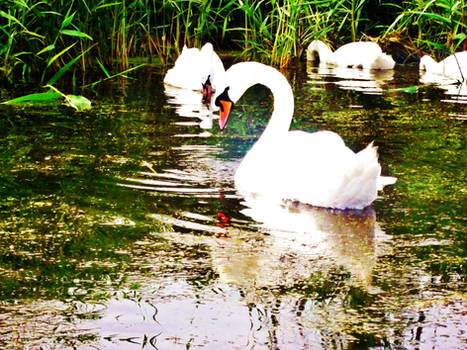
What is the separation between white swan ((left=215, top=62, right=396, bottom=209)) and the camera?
16.9ft

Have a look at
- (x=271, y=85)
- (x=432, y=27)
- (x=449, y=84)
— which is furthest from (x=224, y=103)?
(x=432, y=27)

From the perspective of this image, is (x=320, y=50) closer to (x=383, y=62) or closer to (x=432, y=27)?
(x=383, y=62)

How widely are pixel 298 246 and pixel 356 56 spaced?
833 centimetres

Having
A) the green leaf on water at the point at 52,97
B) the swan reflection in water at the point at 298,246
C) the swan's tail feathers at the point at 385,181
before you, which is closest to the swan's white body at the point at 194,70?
the green leaf on water at the point at 52,97

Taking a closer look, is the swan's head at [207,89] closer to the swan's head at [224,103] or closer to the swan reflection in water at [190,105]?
the swan reflection in water at [190,105]

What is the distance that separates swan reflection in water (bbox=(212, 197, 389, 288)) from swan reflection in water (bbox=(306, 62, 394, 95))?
5248 millimetres

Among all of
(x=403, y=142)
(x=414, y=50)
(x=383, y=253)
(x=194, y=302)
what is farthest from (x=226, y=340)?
(x=414, y=50)

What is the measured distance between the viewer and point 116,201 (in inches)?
206

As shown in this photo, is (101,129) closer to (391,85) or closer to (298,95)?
(298,95)

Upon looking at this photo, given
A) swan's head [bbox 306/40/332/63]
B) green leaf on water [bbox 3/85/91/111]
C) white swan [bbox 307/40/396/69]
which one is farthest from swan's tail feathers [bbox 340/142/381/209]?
swan's head [bbox 306/40/332/63]

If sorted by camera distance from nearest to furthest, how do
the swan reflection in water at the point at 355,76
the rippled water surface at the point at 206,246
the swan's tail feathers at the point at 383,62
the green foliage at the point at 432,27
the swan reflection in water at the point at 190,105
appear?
the rippled water surface at the point at 206,246 < the swan reflection in water at the point at 190,105 < the swan reflection in water at the point at 355,76 < the green foliage at the point at 432,27 < the swan's tail feathers at the point at 383,62

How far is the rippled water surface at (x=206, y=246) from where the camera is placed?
344 centimetres

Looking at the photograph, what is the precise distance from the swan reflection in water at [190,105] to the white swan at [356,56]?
290 cm

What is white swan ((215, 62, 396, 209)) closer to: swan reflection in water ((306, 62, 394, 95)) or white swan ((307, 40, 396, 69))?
swan reflection in water ((306, 62, 394, 95))
